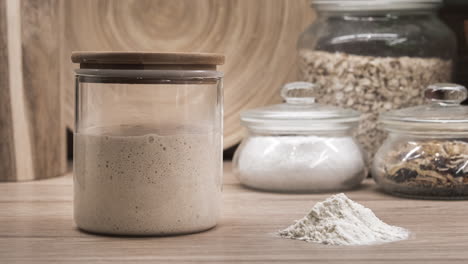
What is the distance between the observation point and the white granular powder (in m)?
0.79

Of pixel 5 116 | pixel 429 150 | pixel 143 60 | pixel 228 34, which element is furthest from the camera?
pixel 228 34

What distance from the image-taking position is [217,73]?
2.75 ft

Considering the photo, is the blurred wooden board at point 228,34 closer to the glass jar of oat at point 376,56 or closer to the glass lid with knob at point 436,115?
the glass jar of oat at point 376,56

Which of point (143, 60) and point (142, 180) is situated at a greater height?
point (143, 60)

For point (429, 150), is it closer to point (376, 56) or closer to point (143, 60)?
point (376, 56)

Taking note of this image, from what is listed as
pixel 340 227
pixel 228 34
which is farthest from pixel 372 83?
pixel 340 227

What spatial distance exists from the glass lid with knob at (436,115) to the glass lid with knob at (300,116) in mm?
56

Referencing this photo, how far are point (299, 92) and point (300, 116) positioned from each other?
46 mm

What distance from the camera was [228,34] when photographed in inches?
56.1

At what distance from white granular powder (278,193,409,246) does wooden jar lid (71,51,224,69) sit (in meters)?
0.18

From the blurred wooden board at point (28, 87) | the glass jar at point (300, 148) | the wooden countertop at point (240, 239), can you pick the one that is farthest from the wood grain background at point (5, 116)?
the glass jar at point (300, 148)

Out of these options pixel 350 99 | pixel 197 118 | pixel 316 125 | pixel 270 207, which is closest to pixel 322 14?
pixel 350 99

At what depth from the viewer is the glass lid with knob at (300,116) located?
111 cm

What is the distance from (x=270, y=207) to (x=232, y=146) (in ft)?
1.54
